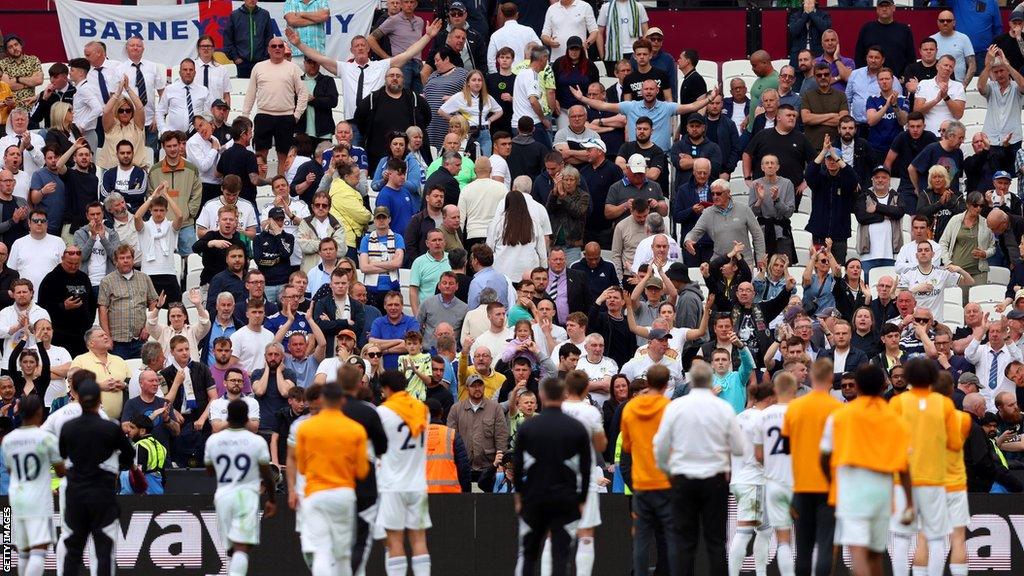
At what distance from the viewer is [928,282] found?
69.3ft

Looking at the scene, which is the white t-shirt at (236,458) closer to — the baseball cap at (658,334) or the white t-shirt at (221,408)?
the white t-shirt at (221,408)

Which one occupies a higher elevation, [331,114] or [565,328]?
[331,114]

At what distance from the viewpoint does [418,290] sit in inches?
827

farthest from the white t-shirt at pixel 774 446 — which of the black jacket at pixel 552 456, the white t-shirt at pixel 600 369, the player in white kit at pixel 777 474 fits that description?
the white t-shirt at pixel 600 369

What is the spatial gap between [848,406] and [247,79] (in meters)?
14.0

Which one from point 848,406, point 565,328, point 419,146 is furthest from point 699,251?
point 848,406

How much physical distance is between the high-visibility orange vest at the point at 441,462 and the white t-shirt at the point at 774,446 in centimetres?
320

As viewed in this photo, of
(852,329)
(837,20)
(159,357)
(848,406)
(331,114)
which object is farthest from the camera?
(837,20)

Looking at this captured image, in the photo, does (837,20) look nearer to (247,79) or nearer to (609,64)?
(609,64)

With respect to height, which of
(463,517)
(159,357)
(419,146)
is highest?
(419,146)

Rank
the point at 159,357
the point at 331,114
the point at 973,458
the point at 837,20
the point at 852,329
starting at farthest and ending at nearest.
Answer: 1. the point at 837,20
2. the point at 331,114
3. the point at 852,329
4. the point at 159,357
5. the point at 973,458

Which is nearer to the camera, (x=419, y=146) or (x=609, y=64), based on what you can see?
(x=419, y=146)

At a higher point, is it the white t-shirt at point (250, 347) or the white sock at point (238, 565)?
the white t-shirt at point (250, 347)

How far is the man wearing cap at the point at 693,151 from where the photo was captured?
2292 cm
